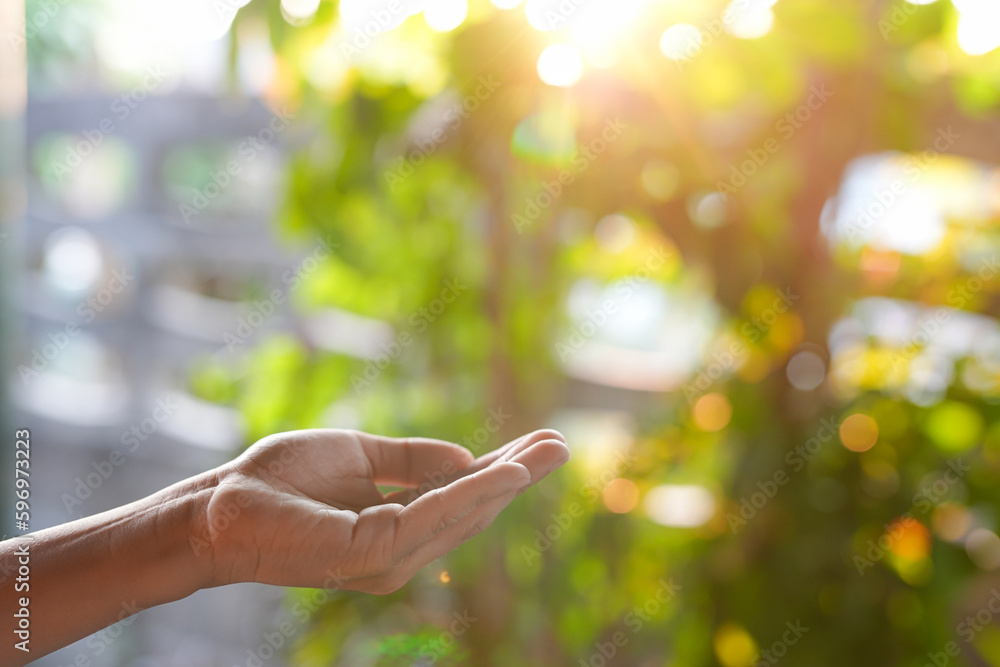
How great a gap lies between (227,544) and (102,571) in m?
0.06

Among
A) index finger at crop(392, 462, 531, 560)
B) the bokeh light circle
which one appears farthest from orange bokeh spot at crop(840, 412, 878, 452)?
index finger at crop(392, 462, 531, 560)

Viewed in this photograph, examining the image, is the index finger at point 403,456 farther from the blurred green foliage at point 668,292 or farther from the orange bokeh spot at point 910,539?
the orange bokeh spot at point 910,539

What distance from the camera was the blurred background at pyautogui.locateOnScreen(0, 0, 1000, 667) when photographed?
2.43 ft

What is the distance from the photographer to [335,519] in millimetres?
374

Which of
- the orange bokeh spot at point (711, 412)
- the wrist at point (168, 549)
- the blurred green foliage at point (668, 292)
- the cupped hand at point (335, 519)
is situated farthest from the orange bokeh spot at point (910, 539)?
the wrist at point (168, 549)

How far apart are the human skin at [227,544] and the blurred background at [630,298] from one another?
374mm

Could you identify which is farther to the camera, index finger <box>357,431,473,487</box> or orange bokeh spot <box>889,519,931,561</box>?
orange bokeh spot <box>889,519,931,561</box>

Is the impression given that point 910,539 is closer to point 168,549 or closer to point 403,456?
point 403,456

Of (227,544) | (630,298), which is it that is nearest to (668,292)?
(630,298)

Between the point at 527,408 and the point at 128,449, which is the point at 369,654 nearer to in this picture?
the point at 527,408

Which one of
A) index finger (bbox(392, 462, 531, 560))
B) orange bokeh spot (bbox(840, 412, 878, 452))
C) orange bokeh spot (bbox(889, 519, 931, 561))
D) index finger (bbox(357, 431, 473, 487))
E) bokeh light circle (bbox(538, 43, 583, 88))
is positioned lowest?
orange bokeh spot (bbox(889, 519, 931, 561))

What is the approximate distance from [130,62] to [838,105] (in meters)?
0.82

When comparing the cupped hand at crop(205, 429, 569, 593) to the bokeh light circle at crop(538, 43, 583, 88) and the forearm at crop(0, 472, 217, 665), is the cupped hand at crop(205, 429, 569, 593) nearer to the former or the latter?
the forearm at crop(0, 472, 217, 665)

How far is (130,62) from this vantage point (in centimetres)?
89
